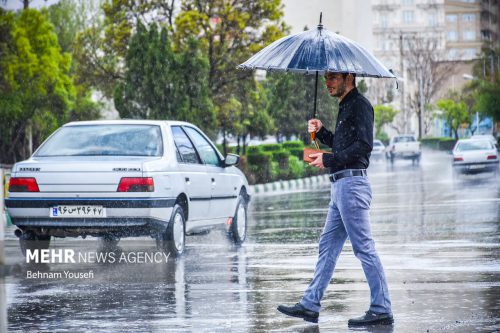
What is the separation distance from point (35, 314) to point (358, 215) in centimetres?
262

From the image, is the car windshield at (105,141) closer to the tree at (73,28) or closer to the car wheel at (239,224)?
the car wheel at (239,224)

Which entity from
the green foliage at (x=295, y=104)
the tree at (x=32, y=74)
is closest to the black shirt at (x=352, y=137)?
the tree at (x=32, y=74)

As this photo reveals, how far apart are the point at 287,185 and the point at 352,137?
1162 inches

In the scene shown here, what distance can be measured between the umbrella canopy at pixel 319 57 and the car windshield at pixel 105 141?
13.6ft

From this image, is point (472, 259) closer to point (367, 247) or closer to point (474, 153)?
point (367, 247)

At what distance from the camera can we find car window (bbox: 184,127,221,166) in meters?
14.0

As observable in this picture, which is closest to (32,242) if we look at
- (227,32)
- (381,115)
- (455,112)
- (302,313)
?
(302,313)

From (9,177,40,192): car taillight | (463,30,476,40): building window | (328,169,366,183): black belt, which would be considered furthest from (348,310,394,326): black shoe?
(463,30,476,40): building window

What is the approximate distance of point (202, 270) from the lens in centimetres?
1152

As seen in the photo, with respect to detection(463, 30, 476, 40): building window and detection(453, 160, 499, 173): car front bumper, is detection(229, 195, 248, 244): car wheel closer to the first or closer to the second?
detection(453, 160, 499, 173): car front bumper

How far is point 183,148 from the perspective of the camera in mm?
13438

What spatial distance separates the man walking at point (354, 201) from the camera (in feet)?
25.7

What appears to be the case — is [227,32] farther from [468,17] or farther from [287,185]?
[468,17]

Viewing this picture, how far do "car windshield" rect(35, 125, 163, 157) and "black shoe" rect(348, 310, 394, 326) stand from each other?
5.34 metres
